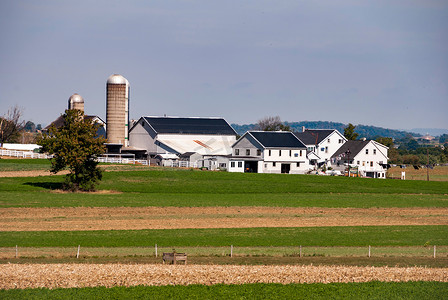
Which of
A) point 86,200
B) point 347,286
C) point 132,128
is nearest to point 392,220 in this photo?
point 347,286

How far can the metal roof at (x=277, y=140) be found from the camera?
4213 inches

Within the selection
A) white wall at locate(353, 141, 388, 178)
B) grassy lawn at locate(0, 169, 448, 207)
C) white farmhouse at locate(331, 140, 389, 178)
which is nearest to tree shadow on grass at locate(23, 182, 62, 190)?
grassy lawn at locate(0, 169, 448, 207)

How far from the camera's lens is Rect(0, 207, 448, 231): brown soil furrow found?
45903 mm

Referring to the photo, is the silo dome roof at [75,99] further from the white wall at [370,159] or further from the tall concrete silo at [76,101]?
the white wall at [370,159]

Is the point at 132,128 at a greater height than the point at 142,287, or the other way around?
the point at 132,128

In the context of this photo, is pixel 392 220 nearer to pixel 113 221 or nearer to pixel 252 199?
pixel 252 199

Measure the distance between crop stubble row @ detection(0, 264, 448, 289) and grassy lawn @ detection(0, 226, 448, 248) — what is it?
794cm

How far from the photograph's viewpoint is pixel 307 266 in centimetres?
3166

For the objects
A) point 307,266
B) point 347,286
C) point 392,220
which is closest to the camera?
point 347,286

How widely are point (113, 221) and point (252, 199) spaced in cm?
1972

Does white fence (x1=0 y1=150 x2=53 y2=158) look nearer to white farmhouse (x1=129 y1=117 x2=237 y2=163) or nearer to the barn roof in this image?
white farmhouse (x1=129 y1=117 x2=237 y2=163)

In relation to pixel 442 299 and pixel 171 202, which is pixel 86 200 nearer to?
pixel 171 202

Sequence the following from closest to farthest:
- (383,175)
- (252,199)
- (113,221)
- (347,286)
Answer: (347,286)
(113,221)
(252,199)
(383,175)

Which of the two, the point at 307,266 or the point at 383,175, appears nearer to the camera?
→ the point at 307,266
